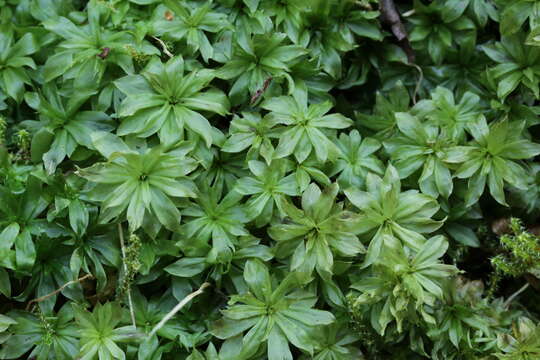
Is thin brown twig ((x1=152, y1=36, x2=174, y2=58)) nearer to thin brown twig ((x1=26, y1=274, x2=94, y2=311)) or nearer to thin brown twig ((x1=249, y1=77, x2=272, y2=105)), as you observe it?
thin brown twig ((x1=249, y1=77, x2=272, y2=105))

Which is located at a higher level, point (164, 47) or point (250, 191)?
point (164, 47)

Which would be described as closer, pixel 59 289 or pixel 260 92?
pixel 59 289

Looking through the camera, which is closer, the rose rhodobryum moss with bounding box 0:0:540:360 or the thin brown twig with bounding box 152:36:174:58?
the rose rhodobryum moss with bounding box 0:0:540:360

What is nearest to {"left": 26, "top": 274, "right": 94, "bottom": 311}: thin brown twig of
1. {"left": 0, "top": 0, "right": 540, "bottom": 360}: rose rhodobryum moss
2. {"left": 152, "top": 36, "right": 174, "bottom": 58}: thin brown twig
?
{"left": 0, "top": 0, "right": 540, "bottom": 360}: rose rhodobryum moss

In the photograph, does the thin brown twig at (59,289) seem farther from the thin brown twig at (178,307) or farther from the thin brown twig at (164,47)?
the thin brown twig at (164,47)

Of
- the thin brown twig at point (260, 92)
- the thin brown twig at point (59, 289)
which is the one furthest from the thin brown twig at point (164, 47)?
the thin brown twig at point (59, 289)

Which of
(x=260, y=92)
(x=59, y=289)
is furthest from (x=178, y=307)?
(x=260, y=92)

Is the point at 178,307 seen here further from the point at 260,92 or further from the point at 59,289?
the point at 260,92

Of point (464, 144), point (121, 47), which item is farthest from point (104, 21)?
point (464, 144)
